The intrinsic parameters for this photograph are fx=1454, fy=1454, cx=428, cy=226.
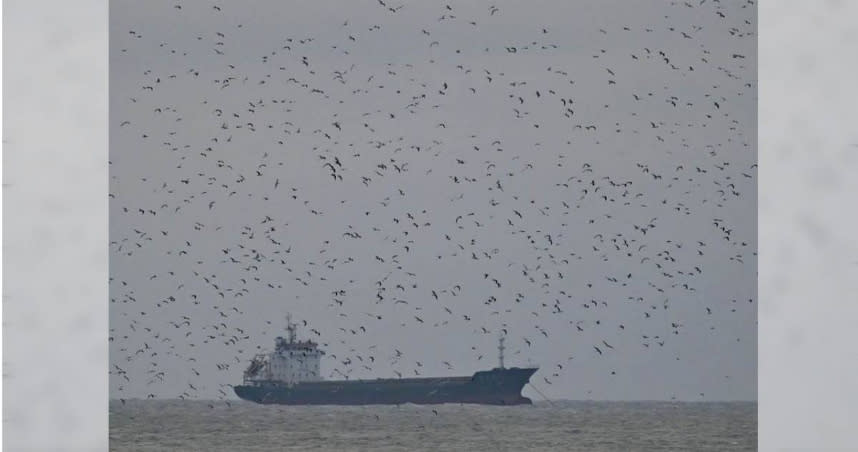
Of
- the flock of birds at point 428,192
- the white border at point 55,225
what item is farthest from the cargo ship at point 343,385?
the white border at point 55,225

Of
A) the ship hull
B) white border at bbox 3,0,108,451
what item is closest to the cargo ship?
the ship hull

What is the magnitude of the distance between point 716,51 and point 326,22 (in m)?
4.43

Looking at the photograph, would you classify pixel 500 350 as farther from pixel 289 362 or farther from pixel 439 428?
pixel 439 428

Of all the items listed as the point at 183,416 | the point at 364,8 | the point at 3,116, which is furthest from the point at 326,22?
the point at 3,116

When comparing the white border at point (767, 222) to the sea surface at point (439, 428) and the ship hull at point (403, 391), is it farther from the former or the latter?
the sea surface at point (439, 428)

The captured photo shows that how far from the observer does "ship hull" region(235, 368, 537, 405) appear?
56.1ft

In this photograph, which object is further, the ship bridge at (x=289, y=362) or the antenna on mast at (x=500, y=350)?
the ship bridge at (x=289, y=362)

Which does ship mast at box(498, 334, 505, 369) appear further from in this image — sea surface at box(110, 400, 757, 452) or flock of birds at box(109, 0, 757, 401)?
sea surface at box(110, 400, 757, 452)

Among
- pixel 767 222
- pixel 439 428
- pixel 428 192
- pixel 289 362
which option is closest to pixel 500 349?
pixel 428 192

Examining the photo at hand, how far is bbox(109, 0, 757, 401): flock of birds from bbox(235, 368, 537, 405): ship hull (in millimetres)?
271

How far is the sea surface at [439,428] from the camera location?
1933cm

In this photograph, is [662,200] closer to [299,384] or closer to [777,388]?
[299,384]

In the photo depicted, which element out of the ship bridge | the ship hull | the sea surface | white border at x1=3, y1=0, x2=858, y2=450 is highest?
white border at x1=3, y1=0, x2=858, y2=450

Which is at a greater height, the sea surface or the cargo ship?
the cargo ship
